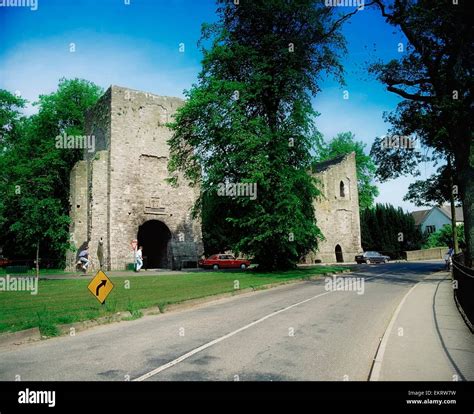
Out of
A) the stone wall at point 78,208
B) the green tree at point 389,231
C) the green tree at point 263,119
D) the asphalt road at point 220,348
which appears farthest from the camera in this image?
the green tree at point 389,231

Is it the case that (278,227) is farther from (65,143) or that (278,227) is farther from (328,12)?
(65,143)

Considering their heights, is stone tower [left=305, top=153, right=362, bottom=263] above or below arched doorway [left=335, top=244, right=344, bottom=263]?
above

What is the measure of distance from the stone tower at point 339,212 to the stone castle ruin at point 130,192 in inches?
607

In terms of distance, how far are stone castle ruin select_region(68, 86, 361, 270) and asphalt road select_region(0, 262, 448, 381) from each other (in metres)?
19.7

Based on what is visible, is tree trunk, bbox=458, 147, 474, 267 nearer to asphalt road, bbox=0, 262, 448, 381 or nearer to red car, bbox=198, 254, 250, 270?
asphalt road, bbox=0, 262, 448, 381

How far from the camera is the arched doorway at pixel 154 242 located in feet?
107

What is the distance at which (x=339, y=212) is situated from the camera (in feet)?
147

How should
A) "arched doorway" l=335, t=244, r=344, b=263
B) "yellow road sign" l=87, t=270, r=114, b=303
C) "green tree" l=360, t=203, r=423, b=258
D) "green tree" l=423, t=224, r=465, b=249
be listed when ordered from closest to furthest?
1. "yellow road sign" l=87, t=270, r=114, b=303
2. "arched doorway" l=335, t=244, r=344, b=263
3. "green tree" l=360, t=203, r=423, b=258
4. "green tree" l=423, t=224, r=465, b=249

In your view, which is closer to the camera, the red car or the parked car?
the red car

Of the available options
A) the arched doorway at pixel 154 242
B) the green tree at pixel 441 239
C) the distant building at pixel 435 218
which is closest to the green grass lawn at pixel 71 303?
the arched doorway at pixel 154 242

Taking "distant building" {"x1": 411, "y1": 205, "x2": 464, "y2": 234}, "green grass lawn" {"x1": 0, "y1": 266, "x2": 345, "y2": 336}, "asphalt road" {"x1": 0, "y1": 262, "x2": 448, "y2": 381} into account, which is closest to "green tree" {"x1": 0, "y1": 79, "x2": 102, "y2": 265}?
"green grass lawn" {"x1": 0, "y1": 266, "x2": 345, "y2": 336}

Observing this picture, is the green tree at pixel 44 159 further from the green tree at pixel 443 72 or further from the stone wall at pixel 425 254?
the stone wall at pixel 425 254

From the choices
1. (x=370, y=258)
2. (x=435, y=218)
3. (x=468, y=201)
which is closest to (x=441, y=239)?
(x=435, y=218)

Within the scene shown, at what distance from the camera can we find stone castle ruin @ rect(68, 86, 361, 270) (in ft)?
94.7
